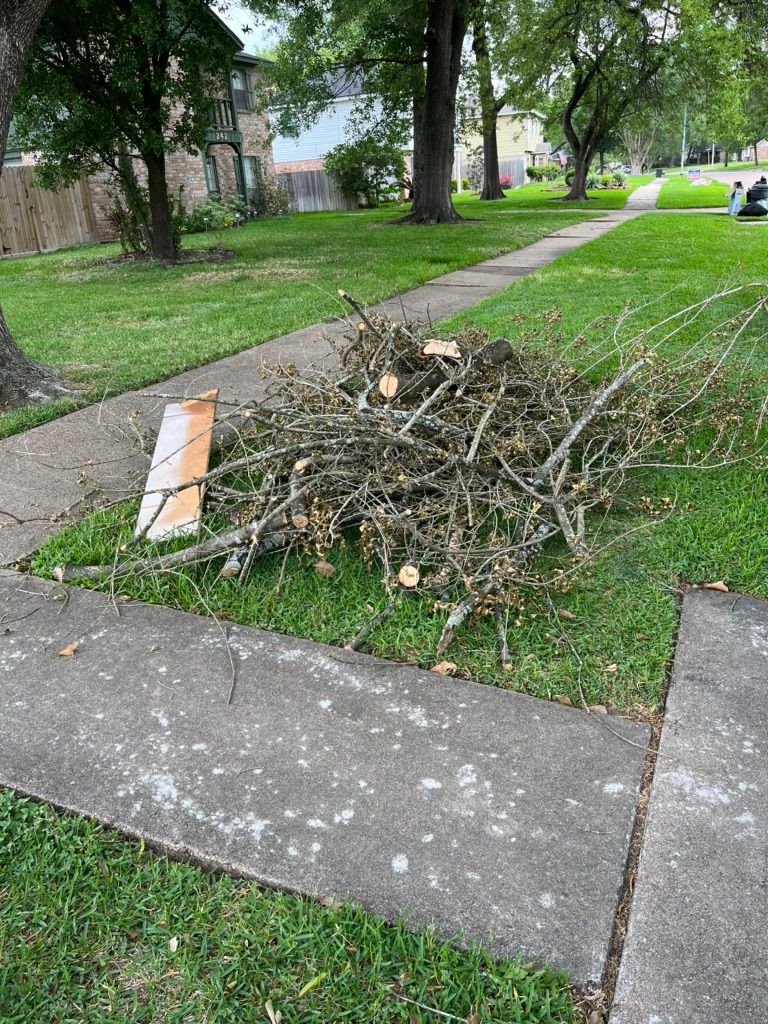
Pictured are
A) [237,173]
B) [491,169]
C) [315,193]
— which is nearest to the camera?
[237,173]

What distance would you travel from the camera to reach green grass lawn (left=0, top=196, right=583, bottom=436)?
248 inches

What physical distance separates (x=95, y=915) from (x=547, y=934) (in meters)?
0.98

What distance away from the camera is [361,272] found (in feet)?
34.6

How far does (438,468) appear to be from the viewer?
3.08 meters

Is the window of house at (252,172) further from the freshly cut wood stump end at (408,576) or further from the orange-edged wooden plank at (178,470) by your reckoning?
the freshly cut wood stump end at (408,576)

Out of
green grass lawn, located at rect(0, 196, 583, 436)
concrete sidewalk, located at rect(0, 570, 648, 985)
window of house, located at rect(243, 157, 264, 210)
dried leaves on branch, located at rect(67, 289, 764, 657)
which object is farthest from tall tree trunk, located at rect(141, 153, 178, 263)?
window of house, located at rect(243, 157, 264, 210)

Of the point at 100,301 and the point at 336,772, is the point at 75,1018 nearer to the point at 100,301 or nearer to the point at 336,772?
the point at 336,772

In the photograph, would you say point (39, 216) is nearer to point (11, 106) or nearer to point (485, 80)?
point (485, 80)

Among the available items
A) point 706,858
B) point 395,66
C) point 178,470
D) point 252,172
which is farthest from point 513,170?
point 706,858

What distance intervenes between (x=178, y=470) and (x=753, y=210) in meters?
20.2

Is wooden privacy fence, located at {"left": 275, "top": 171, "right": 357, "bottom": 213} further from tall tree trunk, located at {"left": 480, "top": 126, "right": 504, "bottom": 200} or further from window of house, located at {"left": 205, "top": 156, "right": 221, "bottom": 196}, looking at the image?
window of house, located at {"left": 205, "top": 156, "right": 221, "bottom": 196}

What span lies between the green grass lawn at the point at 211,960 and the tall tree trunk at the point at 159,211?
45.1 feet

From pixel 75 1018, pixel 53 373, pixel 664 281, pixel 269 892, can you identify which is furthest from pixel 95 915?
pixel 664 281

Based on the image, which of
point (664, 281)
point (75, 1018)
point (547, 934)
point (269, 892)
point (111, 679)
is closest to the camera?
point (75, 1018)
